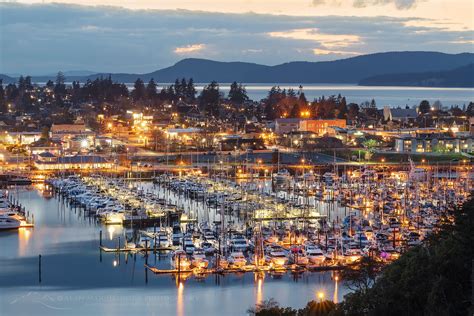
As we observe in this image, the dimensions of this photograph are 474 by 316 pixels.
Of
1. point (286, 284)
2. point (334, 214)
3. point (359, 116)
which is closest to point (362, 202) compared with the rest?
point (334, 214)

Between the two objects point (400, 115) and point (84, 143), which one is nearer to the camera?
point (84, 143)

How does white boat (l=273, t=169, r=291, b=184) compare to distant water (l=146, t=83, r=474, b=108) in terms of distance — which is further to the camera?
distant water (l=146, t=83, r=474, b=108)

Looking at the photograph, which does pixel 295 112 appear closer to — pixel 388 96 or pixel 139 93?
pixel 139 93

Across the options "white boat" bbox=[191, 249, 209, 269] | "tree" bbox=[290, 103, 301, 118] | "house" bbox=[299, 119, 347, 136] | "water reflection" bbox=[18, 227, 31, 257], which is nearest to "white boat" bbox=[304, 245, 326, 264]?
"white boat" bbox=[191, 249, 209, 269]

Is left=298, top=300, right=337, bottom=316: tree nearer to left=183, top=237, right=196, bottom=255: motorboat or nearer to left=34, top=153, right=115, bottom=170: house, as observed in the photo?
left=183, top=237, right=196, bottom=255: motorboat

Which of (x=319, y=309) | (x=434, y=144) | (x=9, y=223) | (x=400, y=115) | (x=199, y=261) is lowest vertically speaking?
(x=9, y=223)

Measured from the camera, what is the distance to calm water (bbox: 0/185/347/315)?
10.9 m

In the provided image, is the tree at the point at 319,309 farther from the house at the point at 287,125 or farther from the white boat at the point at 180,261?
the house at the point at 287,125

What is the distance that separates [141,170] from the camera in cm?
2428

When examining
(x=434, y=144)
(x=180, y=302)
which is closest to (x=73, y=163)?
(x=434, y=144)

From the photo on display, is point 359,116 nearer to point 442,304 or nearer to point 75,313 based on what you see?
point 75,313

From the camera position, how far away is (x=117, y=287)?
11.8 m

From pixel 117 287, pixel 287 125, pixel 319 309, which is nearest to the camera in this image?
pixel 319 309

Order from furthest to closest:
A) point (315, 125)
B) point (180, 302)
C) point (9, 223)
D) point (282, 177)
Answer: point (315, 125) < point (282, 177) < point (9, 223) < point (180, 302)
